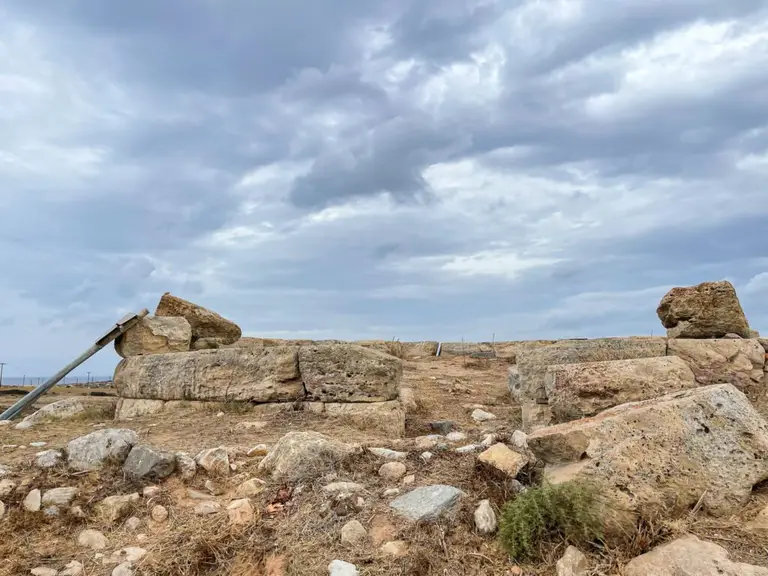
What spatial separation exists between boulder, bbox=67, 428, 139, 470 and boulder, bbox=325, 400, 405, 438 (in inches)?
91.3

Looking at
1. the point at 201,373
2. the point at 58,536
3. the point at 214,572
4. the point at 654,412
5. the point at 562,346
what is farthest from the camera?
the point at 201,373

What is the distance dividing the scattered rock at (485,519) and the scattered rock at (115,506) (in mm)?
2378

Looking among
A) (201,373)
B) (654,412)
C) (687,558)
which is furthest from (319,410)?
(687,558)

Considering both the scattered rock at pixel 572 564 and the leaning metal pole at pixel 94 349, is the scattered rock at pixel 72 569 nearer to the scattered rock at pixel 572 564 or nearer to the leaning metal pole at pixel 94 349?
the scattered rock at pixel 572 564

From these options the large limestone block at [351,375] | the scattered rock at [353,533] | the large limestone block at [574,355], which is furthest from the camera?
the large limestone block at [351,375]

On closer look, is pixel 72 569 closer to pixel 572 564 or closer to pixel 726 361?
pixel 572 564

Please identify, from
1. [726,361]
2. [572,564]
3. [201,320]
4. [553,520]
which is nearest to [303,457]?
[553,520]

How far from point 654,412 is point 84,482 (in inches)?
160

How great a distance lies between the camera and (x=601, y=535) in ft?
10.9

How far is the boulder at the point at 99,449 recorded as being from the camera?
491 cm

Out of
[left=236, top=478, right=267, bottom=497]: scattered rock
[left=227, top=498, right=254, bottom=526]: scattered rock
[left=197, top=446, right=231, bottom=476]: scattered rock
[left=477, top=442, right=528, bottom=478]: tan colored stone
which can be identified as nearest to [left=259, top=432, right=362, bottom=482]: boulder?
[left=236, top=478, right=267, bottom=497]: scattered rock

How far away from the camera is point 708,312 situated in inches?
286

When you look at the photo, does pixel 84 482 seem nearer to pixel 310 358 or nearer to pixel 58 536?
pixel 58 536

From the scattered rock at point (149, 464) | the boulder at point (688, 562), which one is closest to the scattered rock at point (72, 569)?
the scattered rock at point (149, 464)
